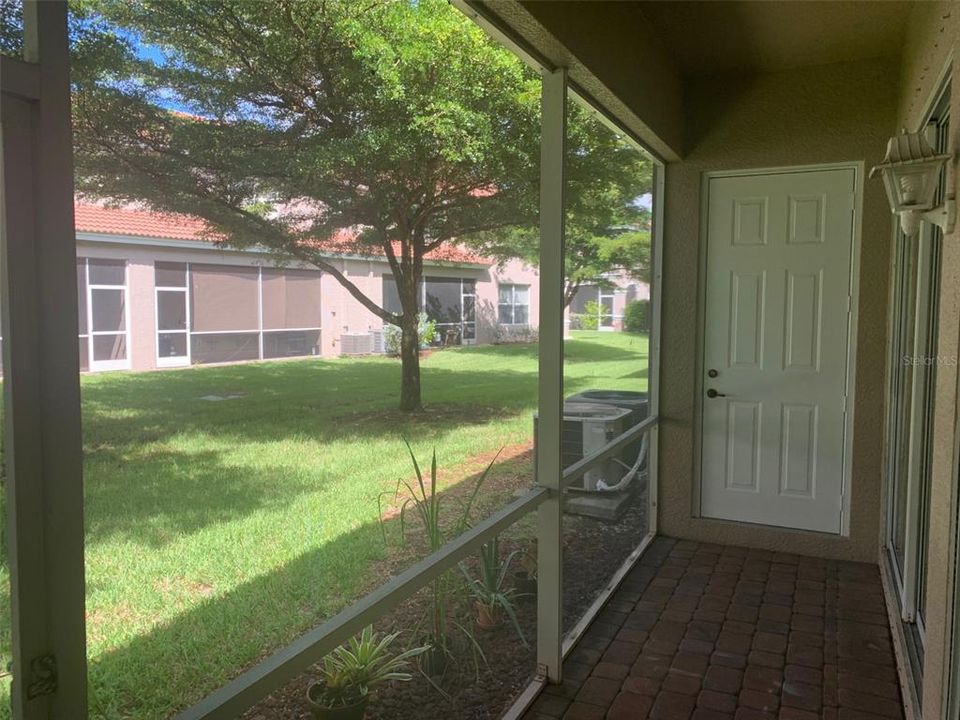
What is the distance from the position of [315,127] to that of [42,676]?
1.46 metres

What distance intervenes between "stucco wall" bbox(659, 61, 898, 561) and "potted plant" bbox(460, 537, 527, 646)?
1762 millimetres

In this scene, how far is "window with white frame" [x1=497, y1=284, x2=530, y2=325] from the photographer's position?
270 cm

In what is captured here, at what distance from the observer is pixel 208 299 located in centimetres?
147

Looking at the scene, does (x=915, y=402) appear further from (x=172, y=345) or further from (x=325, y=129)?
(x=172, y=345)

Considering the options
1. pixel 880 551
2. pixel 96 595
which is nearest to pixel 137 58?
pixel 96 595

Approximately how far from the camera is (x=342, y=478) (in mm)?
2117

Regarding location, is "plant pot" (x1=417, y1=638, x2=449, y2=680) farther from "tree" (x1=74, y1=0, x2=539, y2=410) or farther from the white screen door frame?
the white screen door frame

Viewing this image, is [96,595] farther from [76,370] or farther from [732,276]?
[732,276]

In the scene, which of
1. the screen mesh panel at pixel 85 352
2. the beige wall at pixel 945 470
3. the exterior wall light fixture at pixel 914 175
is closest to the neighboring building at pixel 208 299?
the screen mesh panel at pixel 85 352

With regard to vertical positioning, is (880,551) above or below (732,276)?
below

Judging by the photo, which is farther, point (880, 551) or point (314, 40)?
point (880, 551)

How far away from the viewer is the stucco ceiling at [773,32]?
290 cm

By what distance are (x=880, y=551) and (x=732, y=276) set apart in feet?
5.60

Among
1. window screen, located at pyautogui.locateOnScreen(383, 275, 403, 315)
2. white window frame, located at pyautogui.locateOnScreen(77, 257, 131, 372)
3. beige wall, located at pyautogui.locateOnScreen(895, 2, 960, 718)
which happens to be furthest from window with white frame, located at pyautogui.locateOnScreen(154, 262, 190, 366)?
beige wall, located at pyautogui.locateOnScreen(895, 2, 960, 718)
